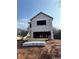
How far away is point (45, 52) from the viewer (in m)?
1.91

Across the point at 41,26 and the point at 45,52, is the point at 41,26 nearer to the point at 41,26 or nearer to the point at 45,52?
the point at 41,26

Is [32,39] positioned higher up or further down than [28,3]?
further down

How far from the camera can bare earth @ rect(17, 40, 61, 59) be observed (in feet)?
6.23

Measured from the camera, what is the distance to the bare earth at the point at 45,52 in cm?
190

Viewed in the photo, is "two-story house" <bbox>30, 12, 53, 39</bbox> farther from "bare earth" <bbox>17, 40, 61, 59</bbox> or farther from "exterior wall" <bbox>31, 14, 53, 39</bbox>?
"bare earth" <bbox>17, 40, 61, 59</bbox>

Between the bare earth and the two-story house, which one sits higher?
the two-story house

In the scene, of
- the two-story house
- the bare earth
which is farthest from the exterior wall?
the bare earth

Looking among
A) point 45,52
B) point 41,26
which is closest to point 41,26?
point 41,26

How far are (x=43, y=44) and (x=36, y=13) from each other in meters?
0.39

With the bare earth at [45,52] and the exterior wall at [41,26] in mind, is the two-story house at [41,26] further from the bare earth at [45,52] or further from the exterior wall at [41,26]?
the bare earth at [45,52]
